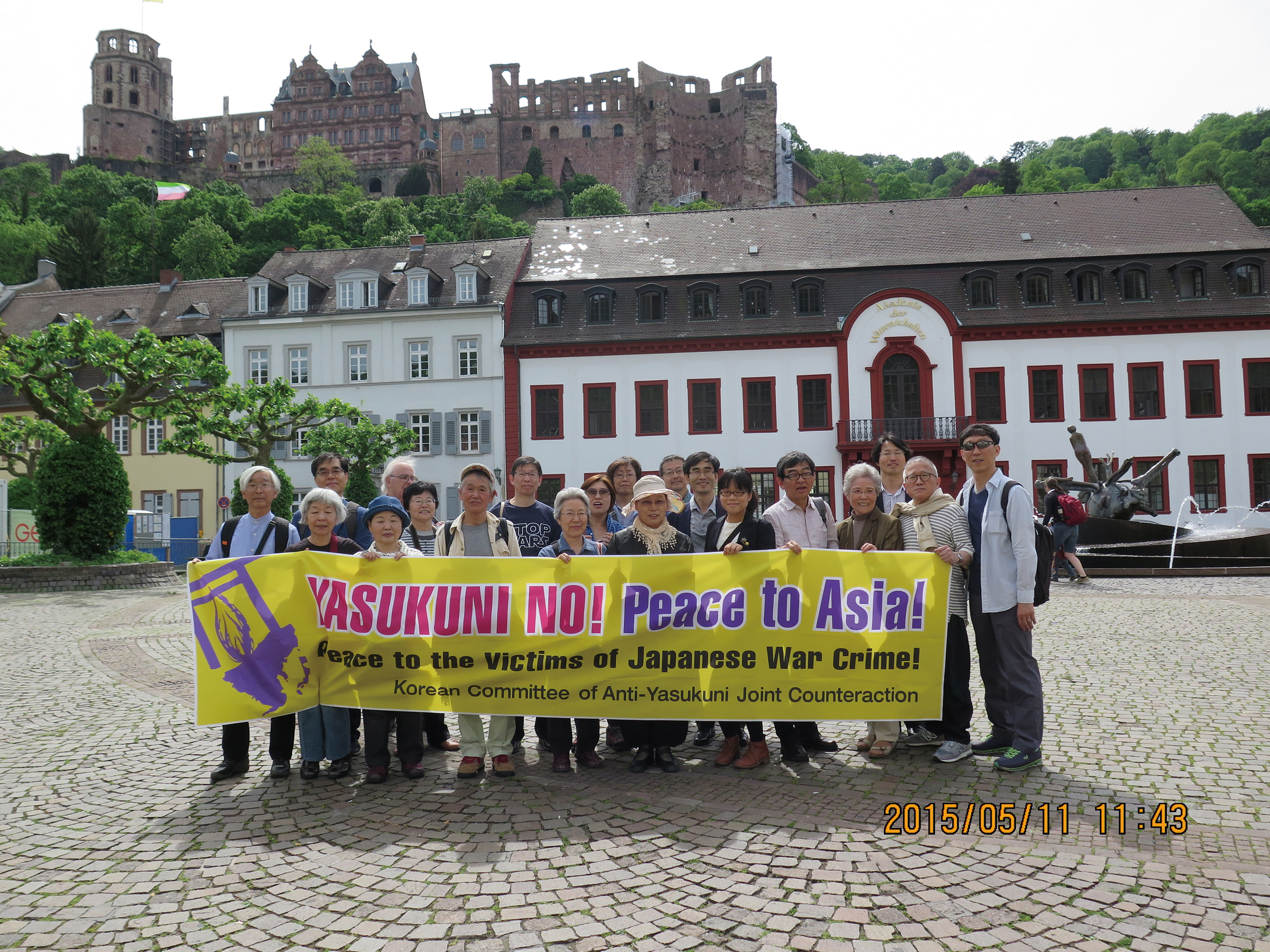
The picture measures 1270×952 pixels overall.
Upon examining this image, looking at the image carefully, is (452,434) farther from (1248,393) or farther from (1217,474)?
(1248,393)

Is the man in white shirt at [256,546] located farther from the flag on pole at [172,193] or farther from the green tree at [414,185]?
the green tree at [414,185]

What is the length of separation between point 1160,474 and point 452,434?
26.1 meters

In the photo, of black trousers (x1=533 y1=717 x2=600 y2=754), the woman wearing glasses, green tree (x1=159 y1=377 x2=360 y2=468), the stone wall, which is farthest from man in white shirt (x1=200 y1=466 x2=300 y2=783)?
green tree (x1=159 y1=377 x2=360 y2=468)

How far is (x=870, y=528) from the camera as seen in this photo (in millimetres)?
5844

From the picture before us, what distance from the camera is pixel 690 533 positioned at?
627 cm

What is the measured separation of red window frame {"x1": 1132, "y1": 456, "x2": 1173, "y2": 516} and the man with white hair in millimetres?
31414

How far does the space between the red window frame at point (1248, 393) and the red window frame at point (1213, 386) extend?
0.78 meters

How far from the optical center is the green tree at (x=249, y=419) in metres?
23.5

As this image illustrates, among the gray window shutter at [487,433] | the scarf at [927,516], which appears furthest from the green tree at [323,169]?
the scarf at [927,516]

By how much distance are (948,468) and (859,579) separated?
1110 inches

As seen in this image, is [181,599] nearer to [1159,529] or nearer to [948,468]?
[1159,529]

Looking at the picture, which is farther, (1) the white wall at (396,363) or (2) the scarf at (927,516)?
(1) the white wall at (396,363)

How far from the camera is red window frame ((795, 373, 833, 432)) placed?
32.9 meters

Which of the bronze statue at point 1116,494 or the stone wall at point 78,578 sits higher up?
the bronze statue at point 1116,494
